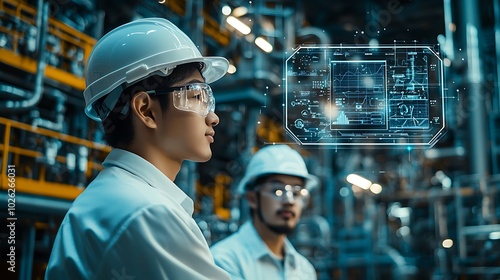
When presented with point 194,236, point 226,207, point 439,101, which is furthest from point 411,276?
point 194,236

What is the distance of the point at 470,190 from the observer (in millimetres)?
6168

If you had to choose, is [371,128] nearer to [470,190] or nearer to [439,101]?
[439,101]

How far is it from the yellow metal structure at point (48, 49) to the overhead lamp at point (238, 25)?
94cm

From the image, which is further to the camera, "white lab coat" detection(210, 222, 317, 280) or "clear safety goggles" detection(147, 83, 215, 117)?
"white lab coat" detection(210, 222, 317, 280)

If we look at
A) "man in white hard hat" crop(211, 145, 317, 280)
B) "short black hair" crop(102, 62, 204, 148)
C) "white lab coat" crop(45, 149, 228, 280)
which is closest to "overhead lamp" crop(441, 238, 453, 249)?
Result: "man in white hard hat" crop(211, 145, 317, 280)

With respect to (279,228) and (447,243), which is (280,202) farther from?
(447,243)

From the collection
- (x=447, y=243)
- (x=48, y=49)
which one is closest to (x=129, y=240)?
(x=48, y=49)

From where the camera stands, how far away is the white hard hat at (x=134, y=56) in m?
1.55

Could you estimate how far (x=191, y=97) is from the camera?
1.61 meters

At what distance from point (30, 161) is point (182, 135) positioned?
2104mm

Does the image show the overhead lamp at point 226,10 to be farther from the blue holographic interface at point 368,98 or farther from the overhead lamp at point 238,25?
the blue holographic interface at point 368,98

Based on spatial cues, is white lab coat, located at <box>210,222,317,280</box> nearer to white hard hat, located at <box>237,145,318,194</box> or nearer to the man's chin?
the man's chin

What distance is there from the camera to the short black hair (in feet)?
5.19

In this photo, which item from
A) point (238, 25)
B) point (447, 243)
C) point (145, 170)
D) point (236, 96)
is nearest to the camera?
point (145, 170)
